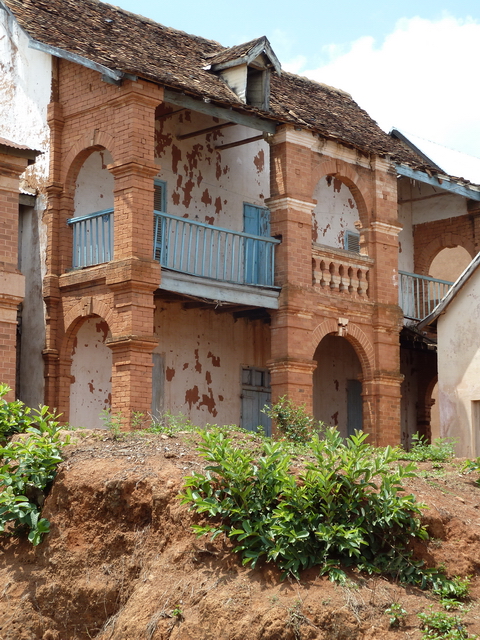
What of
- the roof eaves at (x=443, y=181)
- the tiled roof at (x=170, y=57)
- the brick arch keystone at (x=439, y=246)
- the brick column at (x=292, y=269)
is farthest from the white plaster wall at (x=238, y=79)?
the brick arch keystone at (x=439, y=246)

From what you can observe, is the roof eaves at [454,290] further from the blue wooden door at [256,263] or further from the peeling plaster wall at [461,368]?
the blue wooden door at [256,263]

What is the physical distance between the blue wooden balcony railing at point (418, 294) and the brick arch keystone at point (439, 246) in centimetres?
73

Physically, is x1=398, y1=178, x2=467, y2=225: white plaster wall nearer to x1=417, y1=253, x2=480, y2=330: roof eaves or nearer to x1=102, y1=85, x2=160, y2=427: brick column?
x1=417, y1=253, x2=480, y2=330: roof eaves

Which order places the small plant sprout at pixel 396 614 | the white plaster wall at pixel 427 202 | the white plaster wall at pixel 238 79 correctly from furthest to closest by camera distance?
the white plaster wall at pixel 427 202, the white plaster wall at pixel 238 79, the small plant sprout at pixel 396 614

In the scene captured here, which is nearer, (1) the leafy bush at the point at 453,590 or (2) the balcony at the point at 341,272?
(1) the leafy bush at the point at 453,590

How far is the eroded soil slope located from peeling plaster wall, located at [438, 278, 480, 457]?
633 cm

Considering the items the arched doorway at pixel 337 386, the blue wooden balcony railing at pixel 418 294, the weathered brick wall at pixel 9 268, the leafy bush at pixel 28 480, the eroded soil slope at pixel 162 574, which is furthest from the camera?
the arched doorway at pixel 337 386

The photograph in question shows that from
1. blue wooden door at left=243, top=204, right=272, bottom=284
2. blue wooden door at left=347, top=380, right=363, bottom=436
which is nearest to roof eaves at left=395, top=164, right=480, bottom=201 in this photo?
blue wooden door at left=243, top=204, right=272, bottom=284

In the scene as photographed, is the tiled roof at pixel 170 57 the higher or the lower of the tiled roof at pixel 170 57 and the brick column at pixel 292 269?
the higher

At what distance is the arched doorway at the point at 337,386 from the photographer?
2080 cm

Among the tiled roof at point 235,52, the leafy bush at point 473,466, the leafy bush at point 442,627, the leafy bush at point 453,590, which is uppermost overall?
the tiled roof at point 235,52

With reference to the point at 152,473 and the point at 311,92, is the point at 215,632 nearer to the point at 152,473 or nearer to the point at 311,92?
the point at 152,473

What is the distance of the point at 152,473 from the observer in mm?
9758

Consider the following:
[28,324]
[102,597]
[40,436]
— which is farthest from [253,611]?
[28,324]
